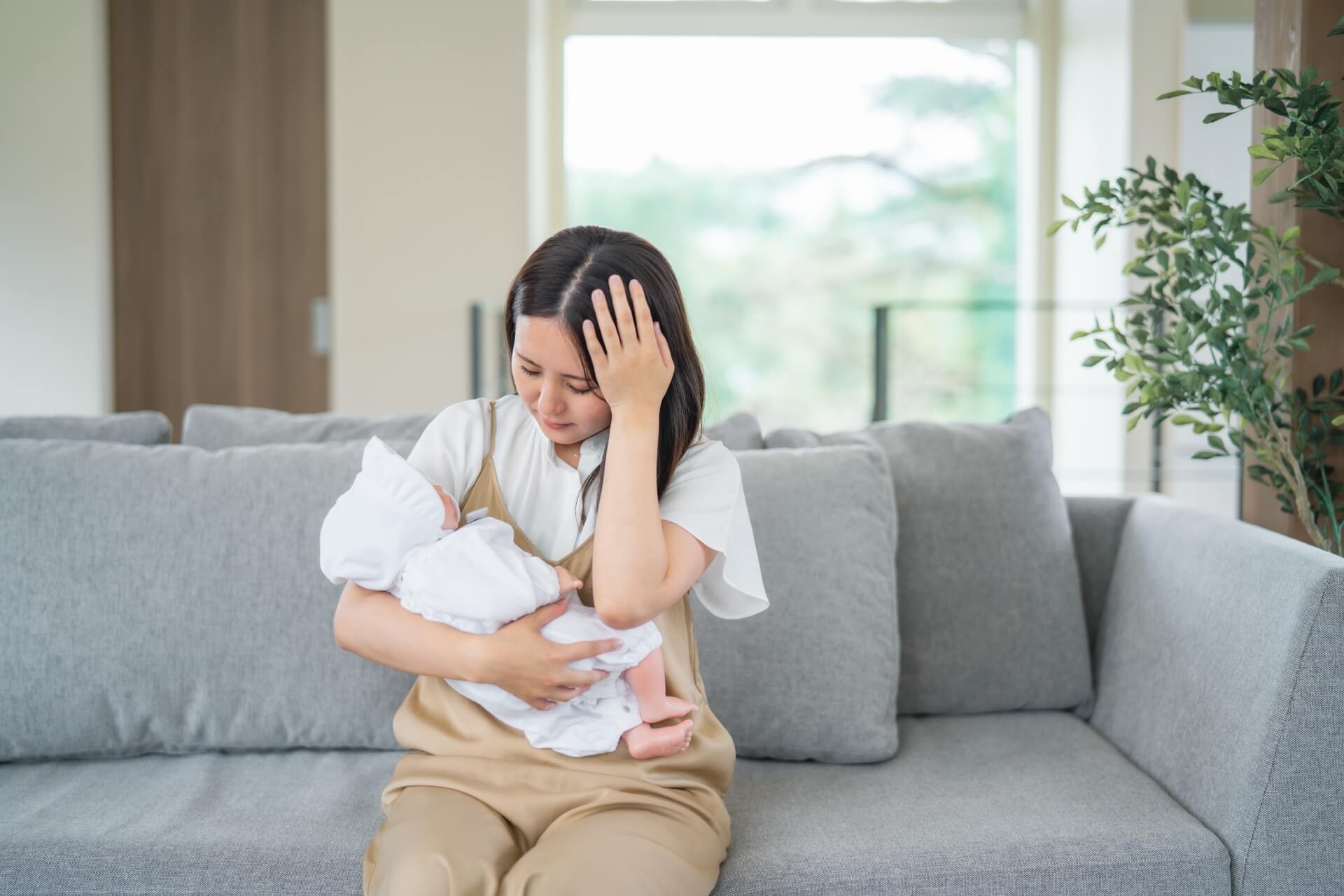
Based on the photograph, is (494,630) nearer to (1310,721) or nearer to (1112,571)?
(1310,721)

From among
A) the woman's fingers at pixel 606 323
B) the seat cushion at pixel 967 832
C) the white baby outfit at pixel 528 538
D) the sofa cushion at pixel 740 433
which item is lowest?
the seat cushion at pixel 967 832

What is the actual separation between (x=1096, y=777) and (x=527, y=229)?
3071 millimetres

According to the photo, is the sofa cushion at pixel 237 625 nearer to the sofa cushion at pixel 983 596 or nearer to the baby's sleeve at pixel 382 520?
the sofa cushion at pixel 983 596

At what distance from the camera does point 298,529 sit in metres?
1.56

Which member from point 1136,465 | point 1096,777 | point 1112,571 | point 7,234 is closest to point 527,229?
point 7,234

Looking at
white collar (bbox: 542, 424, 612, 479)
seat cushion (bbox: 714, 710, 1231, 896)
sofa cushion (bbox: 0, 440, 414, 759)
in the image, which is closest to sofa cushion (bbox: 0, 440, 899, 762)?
sofa cushion (bbox: 0, 440, 414, 759)

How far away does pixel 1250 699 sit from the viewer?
132 centimetres

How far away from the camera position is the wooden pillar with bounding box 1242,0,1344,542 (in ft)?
5.43

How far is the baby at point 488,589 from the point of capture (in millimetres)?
1121

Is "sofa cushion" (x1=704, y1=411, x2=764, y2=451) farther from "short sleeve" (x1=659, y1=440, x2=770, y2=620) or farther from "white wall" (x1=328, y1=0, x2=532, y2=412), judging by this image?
"white wall" (x1=328, y1=0, x2=532, y2=412)

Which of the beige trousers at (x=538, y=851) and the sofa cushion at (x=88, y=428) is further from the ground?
the sofa cushion at (x=88, y=428)

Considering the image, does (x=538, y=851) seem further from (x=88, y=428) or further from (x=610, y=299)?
(x=88, y=428)

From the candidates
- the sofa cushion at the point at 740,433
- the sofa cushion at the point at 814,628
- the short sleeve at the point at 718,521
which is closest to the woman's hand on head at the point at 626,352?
the short sleeve at the point at 718,521

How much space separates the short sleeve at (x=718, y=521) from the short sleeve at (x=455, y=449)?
0.77ft
